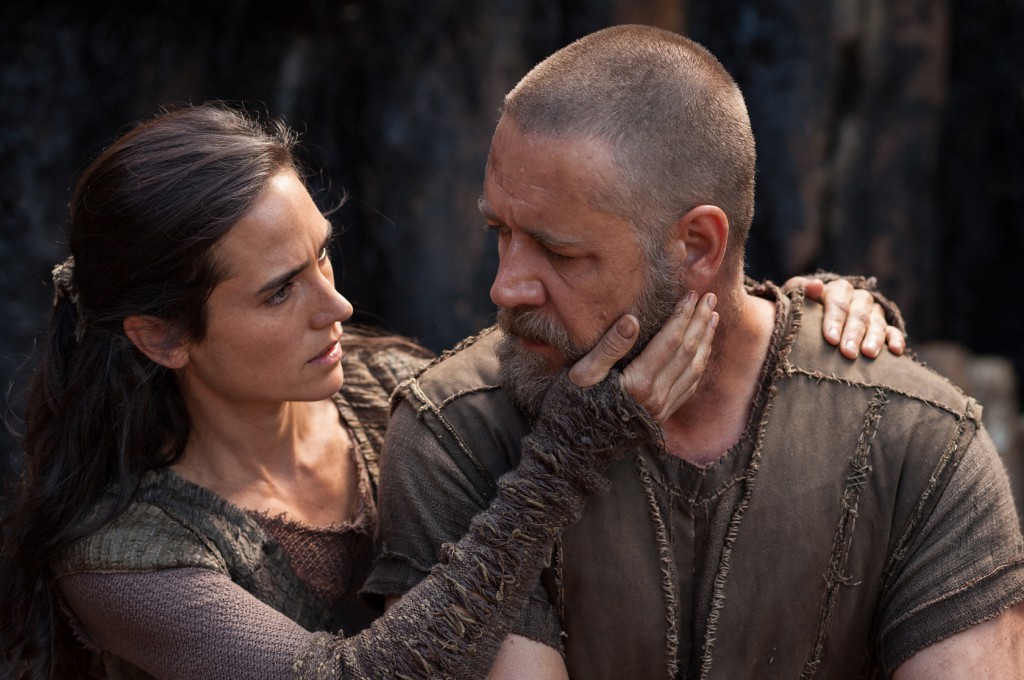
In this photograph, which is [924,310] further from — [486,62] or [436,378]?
[436,378]

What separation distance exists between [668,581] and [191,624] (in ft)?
3.14

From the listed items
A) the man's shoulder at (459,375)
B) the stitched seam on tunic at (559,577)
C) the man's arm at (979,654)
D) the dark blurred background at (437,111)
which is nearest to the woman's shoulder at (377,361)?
the man's shoulder at (459,375)

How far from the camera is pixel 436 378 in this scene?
257 centimetres

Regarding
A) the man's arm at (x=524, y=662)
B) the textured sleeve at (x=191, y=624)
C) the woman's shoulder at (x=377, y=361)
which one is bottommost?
the textured sleeve at (x=191, y=624)

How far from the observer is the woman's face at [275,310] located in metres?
2.65

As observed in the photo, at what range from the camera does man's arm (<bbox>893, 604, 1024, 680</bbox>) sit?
92.2 inches

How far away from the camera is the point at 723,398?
2.56 metres

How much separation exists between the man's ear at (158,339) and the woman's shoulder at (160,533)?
248 mm

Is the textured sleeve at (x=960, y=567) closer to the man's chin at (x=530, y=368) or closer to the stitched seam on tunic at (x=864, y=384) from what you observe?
the stitched seam on tunic at (x=864, y=384)

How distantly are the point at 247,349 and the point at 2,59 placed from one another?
304cm

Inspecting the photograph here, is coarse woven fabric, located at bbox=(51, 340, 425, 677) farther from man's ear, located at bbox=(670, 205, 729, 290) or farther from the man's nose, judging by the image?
man's ear, located at bbox=(670, 205, 729, 290)

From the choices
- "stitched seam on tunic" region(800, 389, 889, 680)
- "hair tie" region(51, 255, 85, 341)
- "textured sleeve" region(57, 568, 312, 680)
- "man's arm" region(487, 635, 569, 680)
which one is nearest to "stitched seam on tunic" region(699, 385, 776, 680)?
"stitched seam on tunic" region(800, 389, 889, 680)

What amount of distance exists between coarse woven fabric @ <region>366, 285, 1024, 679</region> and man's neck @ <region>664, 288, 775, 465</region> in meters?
0.04

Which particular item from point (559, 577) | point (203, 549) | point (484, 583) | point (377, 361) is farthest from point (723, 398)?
point (203, 549)
